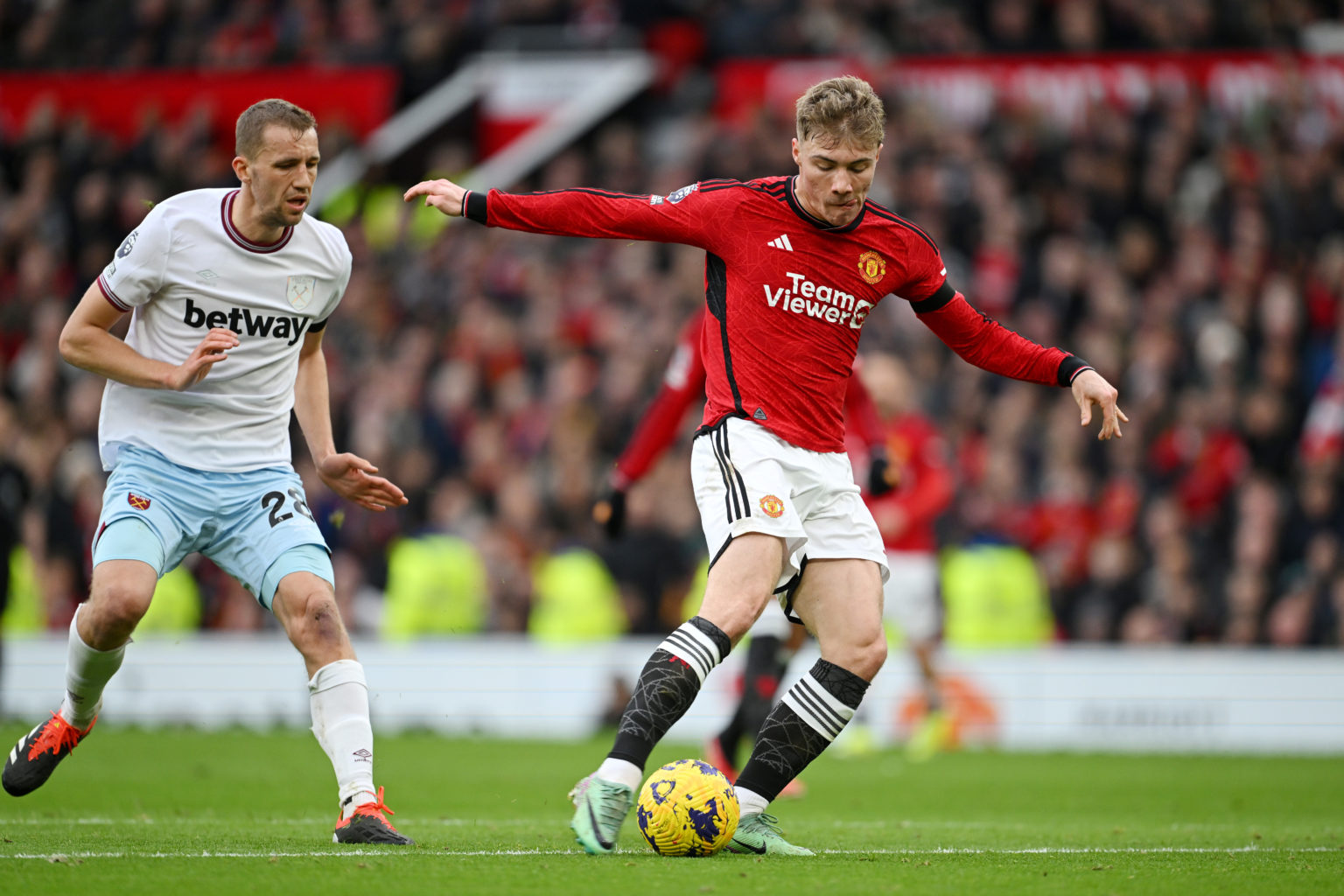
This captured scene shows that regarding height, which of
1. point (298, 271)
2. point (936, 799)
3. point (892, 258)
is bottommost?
point (936, 799)

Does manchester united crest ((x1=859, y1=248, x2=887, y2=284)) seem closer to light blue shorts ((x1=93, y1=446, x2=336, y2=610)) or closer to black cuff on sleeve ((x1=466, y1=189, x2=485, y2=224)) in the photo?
black cuff on sleeve ((x1=466, y1=189, x2=485, y2=224))

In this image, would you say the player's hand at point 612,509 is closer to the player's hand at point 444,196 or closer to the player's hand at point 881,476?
the player's hand at point 881,476

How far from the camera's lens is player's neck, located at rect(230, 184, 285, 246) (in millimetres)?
5879

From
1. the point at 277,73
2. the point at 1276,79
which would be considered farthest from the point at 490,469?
the point at 1276,79

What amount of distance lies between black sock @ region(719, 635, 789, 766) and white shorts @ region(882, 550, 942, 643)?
8.70ft

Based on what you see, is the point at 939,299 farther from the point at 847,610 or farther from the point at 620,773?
the point at 620,773

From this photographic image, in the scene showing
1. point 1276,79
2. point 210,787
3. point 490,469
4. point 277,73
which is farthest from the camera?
point 277,73

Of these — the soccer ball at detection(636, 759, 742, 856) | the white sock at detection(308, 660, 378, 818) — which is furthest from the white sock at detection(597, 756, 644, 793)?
the white sock at detection(308, 660, 378, 818)

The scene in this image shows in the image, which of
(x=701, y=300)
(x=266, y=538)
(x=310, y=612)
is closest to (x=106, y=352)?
(x=266, y=538)

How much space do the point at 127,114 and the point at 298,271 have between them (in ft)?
49.7

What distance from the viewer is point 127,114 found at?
19.8 metres

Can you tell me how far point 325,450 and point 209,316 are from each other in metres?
0.65

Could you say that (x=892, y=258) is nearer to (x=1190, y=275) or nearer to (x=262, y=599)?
(x=262, y=599)

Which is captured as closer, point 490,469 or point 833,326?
point 833,326
